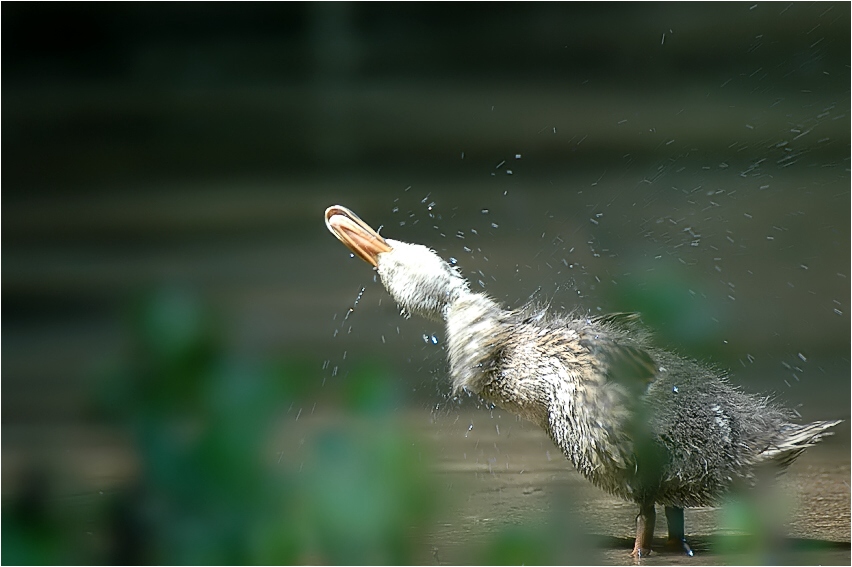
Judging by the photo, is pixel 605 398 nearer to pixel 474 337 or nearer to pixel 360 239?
pixel 474 337

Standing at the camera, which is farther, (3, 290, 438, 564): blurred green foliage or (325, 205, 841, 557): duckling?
(325, 205, 841, 557): duckling

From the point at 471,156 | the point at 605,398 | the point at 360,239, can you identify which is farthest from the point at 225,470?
→ the point at 471,156

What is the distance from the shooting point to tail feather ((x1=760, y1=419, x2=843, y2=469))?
2.81 ft

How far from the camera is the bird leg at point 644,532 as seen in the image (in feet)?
2.93

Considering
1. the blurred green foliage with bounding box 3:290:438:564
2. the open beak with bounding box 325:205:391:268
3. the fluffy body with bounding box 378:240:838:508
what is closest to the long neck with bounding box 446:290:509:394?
the fluffy body with bounding box 378:240:838:508

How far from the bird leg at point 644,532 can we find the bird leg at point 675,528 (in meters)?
0.02

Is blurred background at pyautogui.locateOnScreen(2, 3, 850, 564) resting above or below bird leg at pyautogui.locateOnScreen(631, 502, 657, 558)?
above

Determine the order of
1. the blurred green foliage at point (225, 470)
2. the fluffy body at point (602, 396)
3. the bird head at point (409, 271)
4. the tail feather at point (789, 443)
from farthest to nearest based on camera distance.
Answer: the bird head at point (409, 271), the tail feather at point (789, 443), the fluffy body at point (602, 396), the blurred green foliage at point (225, 470)

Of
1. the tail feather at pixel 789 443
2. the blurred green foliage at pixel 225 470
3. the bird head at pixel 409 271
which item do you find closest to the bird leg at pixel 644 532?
the tail feather at pixel 789 443

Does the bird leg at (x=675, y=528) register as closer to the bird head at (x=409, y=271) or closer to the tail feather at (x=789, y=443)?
the tail feather at (x=789, y=443)

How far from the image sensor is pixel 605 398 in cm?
77

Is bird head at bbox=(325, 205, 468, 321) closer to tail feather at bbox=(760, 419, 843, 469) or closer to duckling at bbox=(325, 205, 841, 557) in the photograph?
duckling at bbox=(325, 205, 841, 557)

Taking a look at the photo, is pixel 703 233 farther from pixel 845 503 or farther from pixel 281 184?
pixel 281 184

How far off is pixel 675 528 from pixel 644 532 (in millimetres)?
35
